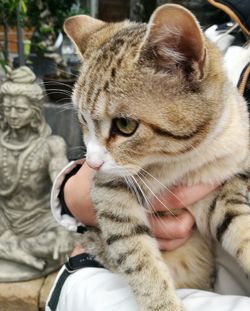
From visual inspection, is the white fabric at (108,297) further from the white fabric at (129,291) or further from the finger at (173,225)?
the finger at (173,225)

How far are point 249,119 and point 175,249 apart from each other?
1.36 ft

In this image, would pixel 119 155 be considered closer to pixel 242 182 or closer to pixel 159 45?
pixel 159 45

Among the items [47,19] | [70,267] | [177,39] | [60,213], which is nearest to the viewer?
[177,39]

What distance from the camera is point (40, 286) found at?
9.95ft

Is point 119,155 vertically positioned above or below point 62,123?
above

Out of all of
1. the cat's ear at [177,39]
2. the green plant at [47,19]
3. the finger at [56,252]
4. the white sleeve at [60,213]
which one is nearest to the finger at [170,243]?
the white sleeve at [60,213]

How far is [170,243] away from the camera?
1212mm

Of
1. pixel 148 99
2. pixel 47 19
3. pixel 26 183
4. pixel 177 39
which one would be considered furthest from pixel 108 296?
pixel 47 19

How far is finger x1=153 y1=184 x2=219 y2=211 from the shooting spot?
1.15 metres

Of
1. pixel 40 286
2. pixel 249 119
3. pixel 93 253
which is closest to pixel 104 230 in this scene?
pixel 93 253

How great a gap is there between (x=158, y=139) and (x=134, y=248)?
29 cm

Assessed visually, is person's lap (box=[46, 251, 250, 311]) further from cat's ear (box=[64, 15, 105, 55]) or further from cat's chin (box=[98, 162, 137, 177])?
cat's ear (box=[64, 15, 105, 55])

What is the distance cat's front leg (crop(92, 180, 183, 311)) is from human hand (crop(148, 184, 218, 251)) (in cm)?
4

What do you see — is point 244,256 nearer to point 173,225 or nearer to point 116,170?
point 173,225
